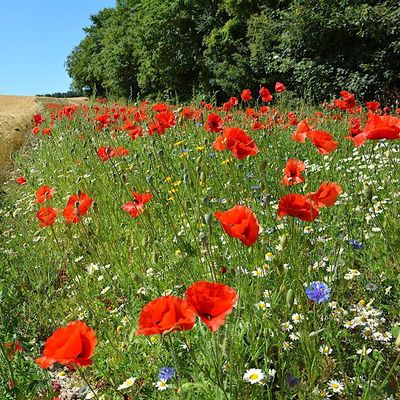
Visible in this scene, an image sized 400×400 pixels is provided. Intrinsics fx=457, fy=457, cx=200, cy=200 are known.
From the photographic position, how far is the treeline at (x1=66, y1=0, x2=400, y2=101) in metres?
12.6

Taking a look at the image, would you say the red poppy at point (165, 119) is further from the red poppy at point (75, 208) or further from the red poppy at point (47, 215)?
the red poppy at point (47, 215)

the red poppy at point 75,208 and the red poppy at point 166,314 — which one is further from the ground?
the red poppy at point 75,208

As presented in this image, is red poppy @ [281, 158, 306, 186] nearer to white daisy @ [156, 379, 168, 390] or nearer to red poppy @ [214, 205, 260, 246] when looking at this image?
red poppy @ [214, 205, 260, 246]

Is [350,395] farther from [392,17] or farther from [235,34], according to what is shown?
[235,34]

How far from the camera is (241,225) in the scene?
1320 millimetres

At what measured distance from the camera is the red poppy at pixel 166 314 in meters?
1.08

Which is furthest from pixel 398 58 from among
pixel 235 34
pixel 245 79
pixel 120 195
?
pixel 120 195

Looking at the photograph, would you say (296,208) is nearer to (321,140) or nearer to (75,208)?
(321,140)

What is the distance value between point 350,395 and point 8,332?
5.04 ft

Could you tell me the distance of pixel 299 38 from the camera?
14.2 m

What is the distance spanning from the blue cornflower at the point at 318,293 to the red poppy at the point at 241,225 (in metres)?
0.49

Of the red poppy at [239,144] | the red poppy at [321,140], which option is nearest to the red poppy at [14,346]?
the red poppy at [239,144]

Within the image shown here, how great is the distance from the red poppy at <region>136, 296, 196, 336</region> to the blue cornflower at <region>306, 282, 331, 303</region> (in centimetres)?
74

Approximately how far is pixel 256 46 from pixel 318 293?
15.2 m
